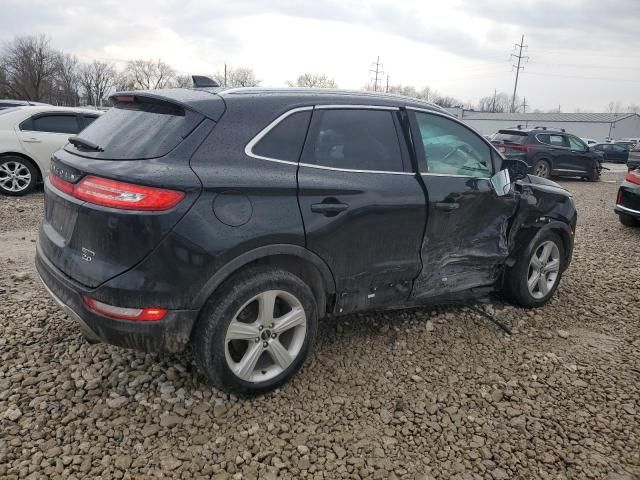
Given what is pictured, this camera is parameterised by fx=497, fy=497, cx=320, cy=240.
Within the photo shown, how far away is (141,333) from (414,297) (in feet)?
6.21

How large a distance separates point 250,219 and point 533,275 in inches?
114

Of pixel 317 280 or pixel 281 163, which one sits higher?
pixel 281 163

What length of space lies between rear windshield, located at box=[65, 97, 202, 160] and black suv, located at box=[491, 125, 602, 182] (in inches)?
558

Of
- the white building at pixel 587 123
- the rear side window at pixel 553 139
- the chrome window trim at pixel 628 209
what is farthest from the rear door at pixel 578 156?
the white building at pixel 587 123

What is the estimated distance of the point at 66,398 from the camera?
2.81 m

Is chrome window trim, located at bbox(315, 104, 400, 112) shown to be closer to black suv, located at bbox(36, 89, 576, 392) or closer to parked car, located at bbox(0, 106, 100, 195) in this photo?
black suv, located at bbox(36, 89, 576, 392)

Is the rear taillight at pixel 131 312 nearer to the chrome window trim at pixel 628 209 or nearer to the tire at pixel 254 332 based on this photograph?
the tire at pixel 254 332

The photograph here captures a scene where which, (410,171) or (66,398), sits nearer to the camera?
(66,398)

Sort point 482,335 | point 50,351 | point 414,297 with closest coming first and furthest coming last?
point 50,351
point 414,297
point 482,335

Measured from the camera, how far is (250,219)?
2.60 metres

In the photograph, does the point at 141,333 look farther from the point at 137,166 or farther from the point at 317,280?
the point at 317,280

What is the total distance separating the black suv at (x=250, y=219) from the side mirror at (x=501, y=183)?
186mm

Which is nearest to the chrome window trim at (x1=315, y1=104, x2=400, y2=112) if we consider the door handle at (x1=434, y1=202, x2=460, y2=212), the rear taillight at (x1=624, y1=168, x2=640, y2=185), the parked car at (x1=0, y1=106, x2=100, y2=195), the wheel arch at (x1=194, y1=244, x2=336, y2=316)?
the door handle at (x1=434, y1=202, x2=460, y2=212)

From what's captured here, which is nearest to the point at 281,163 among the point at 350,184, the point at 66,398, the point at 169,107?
the point at 350,184
